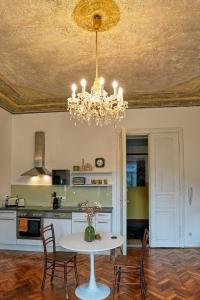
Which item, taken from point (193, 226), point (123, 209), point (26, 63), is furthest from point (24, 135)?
point (193, 226)

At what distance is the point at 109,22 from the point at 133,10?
0.28 m

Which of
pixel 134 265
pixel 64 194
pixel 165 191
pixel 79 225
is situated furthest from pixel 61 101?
pixel 134 265

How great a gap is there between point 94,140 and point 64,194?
1373 millimetres

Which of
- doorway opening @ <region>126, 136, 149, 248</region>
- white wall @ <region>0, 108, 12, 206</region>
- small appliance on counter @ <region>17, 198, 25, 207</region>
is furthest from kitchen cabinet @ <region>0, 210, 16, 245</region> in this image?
doorway opening @ <region>126, 136, 149, 248</region>

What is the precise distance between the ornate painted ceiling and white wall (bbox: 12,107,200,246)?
474 millimetres

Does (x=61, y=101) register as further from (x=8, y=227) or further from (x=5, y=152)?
(x=8, y=227)

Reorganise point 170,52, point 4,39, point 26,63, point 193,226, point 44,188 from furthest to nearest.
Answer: point 44,188, point 193,226, point 26,63, point 170,52, point 4,39

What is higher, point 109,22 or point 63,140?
point 109,22

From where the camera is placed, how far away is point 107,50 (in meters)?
3.40

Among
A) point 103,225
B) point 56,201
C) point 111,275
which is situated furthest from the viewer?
point 56,201

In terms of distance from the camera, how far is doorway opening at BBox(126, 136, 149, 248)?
680cm

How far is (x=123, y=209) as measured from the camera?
15.4ft

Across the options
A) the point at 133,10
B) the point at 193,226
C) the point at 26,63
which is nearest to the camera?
the point at 133,10

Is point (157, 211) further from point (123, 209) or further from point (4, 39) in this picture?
point (4, 39)
